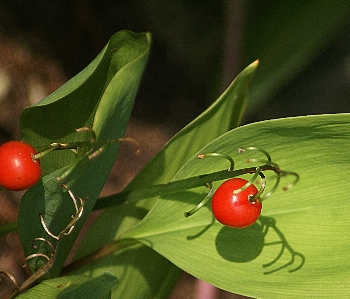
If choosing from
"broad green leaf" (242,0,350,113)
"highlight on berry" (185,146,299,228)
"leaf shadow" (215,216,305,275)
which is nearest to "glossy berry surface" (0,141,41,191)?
"highlight on berry" (185,146,299,228)

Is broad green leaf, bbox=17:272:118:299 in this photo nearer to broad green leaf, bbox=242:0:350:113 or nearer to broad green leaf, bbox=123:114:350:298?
broad green leaf, bbox=123:114:350:298

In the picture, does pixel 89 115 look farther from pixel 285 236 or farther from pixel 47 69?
pixel 47 69

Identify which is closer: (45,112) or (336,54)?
(45,112)

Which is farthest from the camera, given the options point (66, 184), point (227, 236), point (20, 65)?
point (20, 65)

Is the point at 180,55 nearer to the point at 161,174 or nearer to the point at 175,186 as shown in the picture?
the point at 161,174

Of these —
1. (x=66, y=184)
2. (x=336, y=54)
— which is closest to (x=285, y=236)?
(x=66, y=184)

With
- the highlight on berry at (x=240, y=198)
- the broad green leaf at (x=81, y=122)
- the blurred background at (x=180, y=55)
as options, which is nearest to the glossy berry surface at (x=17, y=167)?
the broad green leaf at (x=81, y=122)

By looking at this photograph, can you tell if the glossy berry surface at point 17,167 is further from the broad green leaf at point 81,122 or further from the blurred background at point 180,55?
the blurred background at point 180,55

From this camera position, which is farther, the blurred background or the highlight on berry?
the blurred background
